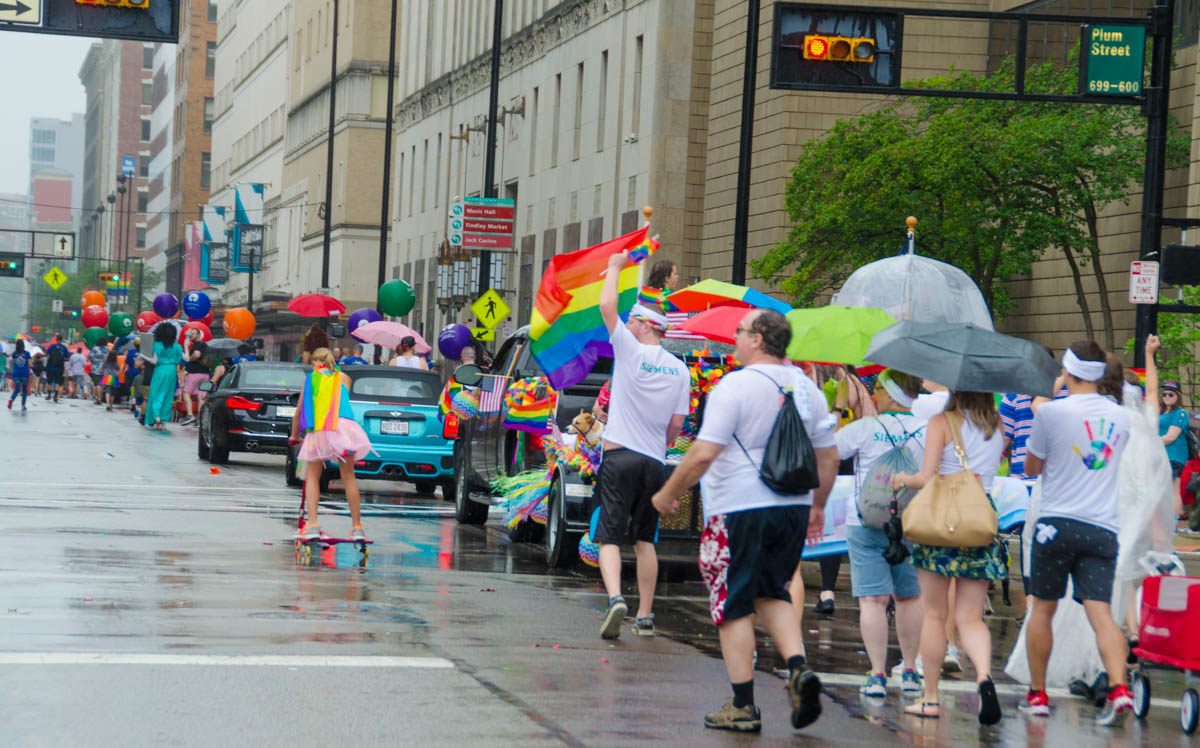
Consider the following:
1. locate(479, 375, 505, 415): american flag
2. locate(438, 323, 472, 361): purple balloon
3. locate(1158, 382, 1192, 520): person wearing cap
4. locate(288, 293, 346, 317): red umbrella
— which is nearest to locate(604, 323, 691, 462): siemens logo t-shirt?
locate(479, 375, 505, 415): american flag

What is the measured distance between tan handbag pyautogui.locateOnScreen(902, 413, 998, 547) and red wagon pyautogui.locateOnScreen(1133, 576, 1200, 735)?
3.58 ft

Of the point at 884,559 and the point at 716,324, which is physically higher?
the point at 716,324

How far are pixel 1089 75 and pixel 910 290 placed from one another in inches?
327

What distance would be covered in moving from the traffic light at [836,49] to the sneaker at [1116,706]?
12.4m

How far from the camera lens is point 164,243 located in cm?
15625

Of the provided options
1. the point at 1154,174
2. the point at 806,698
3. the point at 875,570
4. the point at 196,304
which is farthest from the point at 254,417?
the point at 196,304

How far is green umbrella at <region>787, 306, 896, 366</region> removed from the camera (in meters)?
10.9

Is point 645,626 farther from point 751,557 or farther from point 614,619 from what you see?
point 751,557

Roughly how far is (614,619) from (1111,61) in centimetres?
1174

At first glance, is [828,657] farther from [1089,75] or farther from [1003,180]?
[1003,180]

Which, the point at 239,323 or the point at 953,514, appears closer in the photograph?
the point at 953,514

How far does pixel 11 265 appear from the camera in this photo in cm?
9550

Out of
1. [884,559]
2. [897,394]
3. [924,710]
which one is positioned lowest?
[924,710]

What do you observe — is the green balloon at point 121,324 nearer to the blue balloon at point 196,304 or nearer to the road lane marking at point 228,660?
the blue balloon at point 196,304
